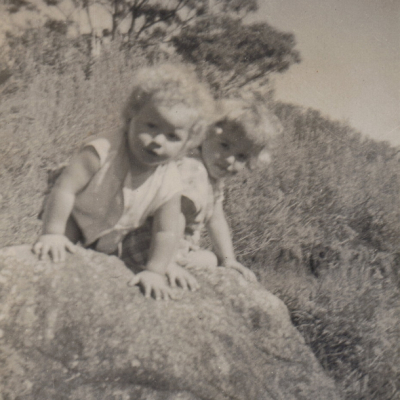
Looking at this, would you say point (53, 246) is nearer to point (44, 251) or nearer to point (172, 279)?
point (44, 251)

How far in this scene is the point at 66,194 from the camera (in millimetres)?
1504

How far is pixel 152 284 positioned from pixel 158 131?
479mm

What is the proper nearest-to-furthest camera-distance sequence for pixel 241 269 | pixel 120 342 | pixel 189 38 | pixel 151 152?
pixel 120 342 < pixel 151 152 < pixel 189 38 < pixel 241 269

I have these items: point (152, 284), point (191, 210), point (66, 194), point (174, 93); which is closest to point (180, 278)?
point (152, 284)

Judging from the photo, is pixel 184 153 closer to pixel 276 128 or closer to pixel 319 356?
pixel 276 128

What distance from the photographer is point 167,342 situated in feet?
4.76

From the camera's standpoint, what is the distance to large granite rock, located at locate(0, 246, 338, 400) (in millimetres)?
1328

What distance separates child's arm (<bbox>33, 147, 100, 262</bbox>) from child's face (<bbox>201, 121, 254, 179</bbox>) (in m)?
0.40

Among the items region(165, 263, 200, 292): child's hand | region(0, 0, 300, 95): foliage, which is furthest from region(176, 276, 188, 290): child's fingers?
region(0, 0, 300, 95): foliage

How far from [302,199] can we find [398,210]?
1.27ft

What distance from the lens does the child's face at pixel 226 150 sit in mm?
1644

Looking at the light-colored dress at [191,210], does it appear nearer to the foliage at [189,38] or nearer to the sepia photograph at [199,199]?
the sepia photograph at [199,199]

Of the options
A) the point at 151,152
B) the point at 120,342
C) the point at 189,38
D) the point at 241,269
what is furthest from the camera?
the point at 241,269

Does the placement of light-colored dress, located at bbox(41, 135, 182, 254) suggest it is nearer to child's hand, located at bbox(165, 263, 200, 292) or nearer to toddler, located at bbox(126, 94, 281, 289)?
toddler, located at bbox(126, 94, 281, 289)
